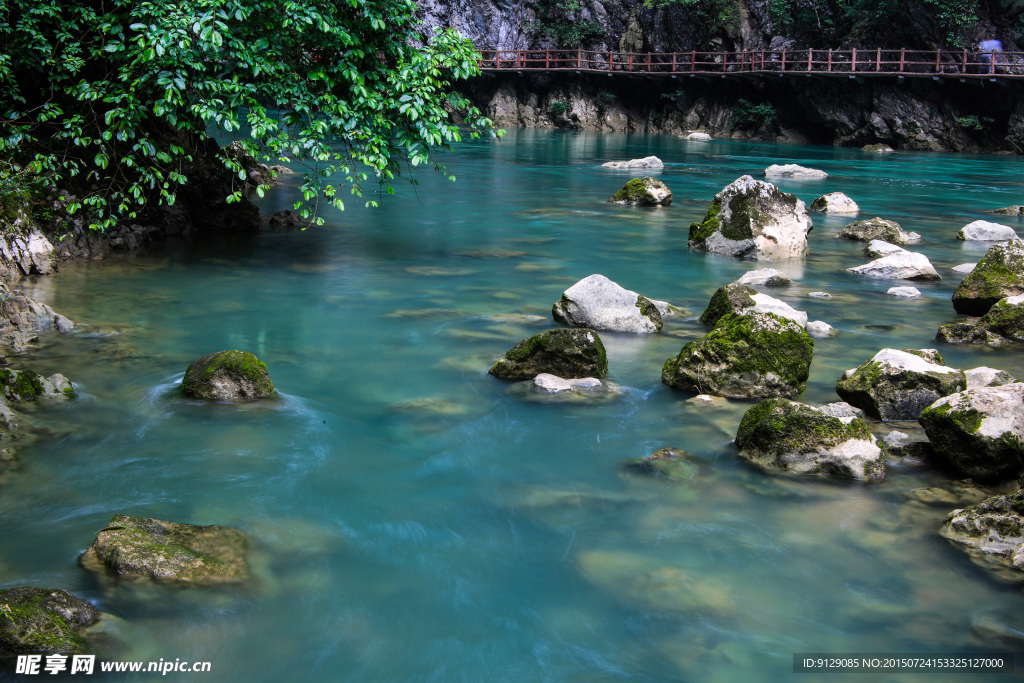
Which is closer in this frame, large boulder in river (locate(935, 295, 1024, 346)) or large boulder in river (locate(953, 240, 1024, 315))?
large boulder in river (locate(935, 295, 1024, 346))

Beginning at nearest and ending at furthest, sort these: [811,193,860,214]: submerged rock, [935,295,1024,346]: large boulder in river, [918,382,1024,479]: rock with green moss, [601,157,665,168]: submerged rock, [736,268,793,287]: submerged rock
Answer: [918,382,1024,479]: rock with green moss, [935,295,1024,346]: large boulder in river, [736,268,793,287]: submerged rock, [811,193,860,214]: submerged rock, [601,157,665,168]: submerged rock

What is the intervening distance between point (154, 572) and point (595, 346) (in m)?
3.42

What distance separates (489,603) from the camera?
3.72 meters

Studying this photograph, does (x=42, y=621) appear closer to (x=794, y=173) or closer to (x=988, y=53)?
(x=794, y=173)

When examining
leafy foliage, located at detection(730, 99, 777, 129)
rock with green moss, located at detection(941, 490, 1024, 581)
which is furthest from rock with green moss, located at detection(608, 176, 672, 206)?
leafy foliage, located at detection(730, 99, 777, 129)

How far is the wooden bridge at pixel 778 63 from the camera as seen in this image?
30.3 metres

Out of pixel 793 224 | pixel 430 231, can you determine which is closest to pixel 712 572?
pixel 793 224

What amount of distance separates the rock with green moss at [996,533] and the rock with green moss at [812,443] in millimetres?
661

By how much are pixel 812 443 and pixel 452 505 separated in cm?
205

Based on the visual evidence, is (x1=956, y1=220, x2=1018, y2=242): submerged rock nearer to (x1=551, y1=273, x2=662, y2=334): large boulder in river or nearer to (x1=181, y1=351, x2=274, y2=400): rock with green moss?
(x1=551, y1=273, x2=662, y2=334): large boulder in river

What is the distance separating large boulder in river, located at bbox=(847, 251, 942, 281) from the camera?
9.77 metres

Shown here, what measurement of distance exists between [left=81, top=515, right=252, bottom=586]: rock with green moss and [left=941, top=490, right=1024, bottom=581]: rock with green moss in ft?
11.0

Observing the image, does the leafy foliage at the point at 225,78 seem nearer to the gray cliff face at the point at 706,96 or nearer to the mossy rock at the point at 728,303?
the mossy rock at the point at 728,303

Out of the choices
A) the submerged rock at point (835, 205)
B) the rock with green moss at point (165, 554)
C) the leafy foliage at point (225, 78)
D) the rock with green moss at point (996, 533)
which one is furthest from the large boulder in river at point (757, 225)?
the rock with green moss at point (165, 554)
